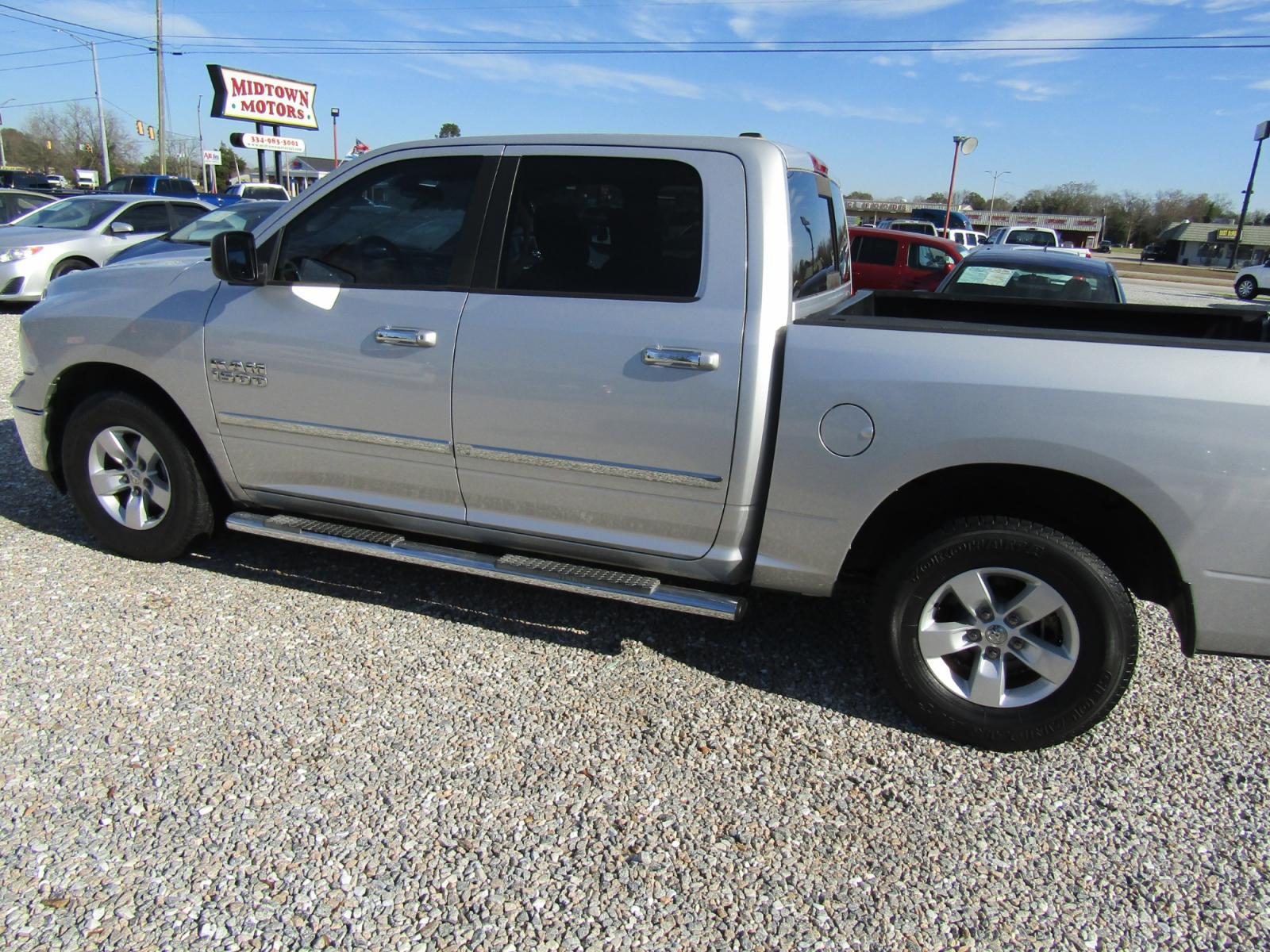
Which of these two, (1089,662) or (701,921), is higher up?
(1089,662)

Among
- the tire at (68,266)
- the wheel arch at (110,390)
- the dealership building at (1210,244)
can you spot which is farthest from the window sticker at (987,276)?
the dealership building at (1210,244)

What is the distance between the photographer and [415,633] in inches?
141

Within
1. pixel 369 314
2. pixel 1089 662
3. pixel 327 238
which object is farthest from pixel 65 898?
pixel 1089 662

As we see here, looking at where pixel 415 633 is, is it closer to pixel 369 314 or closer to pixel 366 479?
pixel 366 479

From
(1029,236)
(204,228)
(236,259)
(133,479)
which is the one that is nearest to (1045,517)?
(236,259)

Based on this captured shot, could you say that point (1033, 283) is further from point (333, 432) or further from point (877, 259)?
point (333, 432)

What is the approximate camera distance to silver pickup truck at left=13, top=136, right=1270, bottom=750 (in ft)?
8.69

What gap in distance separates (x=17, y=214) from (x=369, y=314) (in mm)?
15658

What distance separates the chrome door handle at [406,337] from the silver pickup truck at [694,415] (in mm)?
16

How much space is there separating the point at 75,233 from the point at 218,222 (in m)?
2.08

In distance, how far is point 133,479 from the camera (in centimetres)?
402

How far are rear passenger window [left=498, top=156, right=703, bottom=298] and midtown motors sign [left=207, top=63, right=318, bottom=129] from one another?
82.9ft

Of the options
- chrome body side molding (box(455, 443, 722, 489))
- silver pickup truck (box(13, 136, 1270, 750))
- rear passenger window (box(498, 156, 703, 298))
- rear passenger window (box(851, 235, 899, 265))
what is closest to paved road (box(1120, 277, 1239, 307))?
rear passenger window (box(851, 235, 899, 265))

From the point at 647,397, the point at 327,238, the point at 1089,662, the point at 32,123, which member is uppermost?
the point at 32,123
